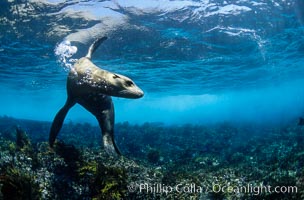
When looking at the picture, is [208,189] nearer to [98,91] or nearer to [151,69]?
[98,91]

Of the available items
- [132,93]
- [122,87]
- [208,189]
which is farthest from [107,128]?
[208,189]

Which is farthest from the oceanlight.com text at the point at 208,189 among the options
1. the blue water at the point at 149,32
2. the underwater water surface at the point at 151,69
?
the blue water at the point at 149,32

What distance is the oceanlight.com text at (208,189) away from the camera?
19.1ft

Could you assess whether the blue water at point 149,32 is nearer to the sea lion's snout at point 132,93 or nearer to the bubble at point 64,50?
the bubble at point 64,50

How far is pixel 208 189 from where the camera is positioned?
6133 millimetres

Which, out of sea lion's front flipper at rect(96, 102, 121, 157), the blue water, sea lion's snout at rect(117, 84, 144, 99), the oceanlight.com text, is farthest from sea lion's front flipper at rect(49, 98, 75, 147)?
the blue water

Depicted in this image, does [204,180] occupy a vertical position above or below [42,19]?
below

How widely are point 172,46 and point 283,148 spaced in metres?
10.4

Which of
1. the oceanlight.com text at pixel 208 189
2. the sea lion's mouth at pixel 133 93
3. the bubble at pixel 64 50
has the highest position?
the bubble at pixel 64 50

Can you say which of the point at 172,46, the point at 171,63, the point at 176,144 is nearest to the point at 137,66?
the point at 171,63

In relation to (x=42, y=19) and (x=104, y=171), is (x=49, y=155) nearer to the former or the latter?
(x=104, y=171)

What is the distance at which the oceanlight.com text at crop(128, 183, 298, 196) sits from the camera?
582 centimetres

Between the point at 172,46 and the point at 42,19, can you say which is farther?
the point at 172,46

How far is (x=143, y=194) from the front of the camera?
5.71 meters
